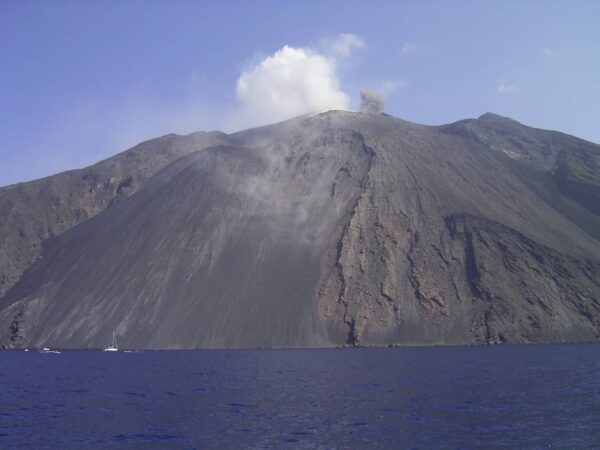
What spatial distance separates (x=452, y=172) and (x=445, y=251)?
88.4 feet

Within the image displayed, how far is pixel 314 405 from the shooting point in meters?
40.0

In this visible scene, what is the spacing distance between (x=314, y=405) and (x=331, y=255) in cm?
7713

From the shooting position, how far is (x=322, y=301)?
108375 millimetres

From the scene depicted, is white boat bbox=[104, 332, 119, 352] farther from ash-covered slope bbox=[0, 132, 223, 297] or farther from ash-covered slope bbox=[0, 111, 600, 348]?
ash-covered slope bbox=[0, 132, 223, 297]

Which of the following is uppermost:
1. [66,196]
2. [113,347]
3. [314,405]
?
[66,196]

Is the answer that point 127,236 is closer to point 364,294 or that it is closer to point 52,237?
point 52,237

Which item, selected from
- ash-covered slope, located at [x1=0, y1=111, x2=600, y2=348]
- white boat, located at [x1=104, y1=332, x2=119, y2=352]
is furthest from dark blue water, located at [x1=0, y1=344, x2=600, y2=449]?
ash-covered slope, located at [x1=0, y1=111, x2=600, y2=348]

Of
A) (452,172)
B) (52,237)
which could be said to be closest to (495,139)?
(452,172)

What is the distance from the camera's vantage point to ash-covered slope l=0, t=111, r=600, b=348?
343 ft

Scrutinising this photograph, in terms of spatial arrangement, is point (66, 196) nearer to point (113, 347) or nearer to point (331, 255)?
point (113, 347)

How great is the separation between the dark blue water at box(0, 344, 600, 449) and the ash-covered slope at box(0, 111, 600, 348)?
35379mm

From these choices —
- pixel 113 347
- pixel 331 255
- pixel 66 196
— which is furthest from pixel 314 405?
pixel 66 196

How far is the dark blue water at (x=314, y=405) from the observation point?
30.3 meters

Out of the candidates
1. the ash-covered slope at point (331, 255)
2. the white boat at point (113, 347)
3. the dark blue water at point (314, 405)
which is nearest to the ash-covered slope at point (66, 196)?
the ash-covered slope at point (331, 255)
